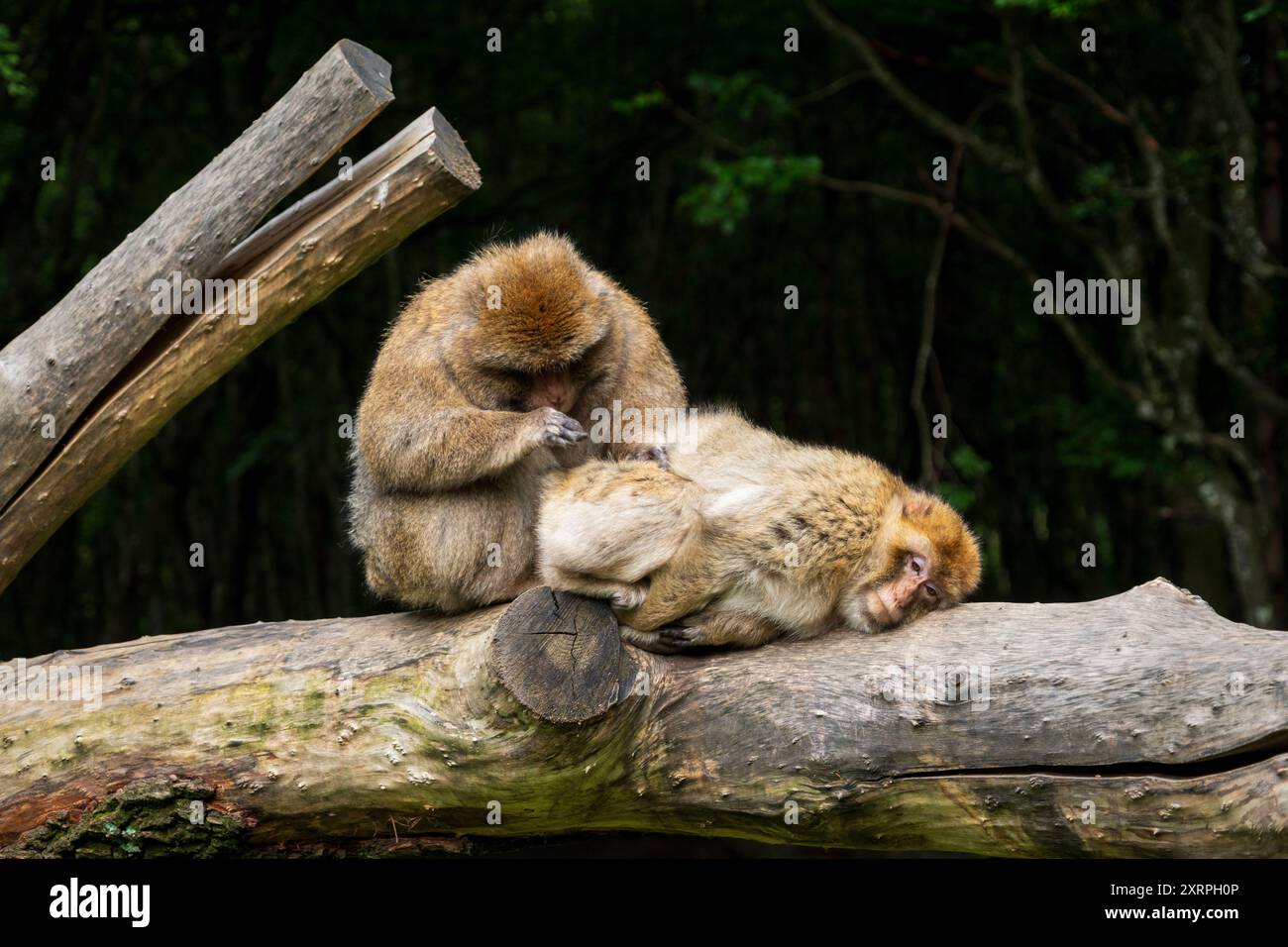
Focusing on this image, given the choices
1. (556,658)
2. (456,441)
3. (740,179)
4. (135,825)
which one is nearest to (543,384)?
(456,441)

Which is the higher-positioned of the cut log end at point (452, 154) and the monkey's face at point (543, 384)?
the cut log end at point (452, 154)

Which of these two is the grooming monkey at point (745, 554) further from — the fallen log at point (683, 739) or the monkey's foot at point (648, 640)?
the fallen log at point (683, 739)

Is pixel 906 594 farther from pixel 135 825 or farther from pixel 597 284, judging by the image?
pixel 135 825

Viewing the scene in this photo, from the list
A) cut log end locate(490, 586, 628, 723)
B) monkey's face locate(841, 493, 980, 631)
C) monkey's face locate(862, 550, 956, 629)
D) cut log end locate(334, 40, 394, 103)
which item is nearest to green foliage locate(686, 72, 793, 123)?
cut log end locate(334, 40, 394, 103)

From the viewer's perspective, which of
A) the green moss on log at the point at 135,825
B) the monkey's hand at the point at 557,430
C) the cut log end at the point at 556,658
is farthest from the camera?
the monkey's hand at the point at 557,430

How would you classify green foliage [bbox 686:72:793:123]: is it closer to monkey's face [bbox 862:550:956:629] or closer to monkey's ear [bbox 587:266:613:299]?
monkey's ear [bbox 587:266:613:299]

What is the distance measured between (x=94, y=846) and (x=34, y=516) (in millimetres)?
1107

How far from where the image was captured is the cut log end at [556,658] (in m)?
3.84

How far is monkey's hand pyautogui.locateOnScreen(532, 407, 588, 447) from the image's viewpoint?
4.33 m

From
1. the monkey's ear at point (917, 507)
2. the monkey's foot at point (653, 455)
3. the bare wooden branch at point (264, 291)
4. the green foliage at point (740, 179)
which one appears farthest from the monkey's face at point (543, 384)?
the green foliage at point (740, 179)

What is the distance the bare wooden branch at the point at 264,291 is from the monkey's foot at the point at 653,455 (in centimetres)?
109

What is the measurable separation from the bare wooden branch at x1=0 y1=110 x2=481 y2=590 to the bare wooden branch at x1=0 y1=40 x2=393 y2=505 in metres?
0.07

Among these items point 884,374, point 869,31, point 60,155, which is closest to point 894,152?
point 869,31

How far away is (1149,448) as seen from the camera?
8.71 metres
